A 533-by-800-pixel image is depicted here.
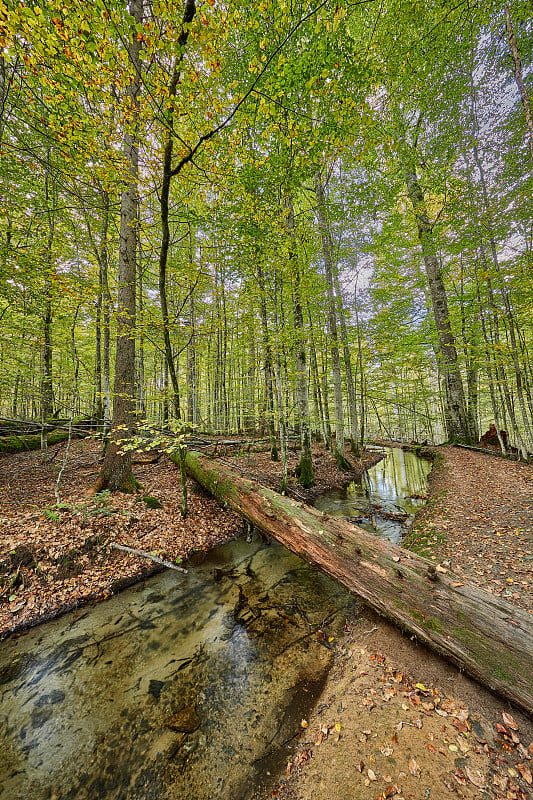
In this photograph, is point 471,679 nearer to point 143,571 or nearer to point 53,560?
point 143,571

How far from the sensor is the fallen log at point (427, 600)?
2412mm

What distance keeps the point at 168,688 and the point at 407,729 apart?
2.78m

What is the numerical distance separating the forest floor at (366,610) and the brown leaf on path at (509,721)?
1cm

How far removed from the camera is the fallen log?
7.91 feet

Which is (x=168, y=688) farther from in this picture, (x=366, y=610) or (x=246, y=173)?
(x=246, y=173)

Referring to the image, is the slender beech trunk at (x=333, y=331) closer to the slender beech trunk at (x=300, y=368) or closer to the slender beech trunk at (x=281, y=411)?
the slender beech trunk at (x=300, y=368)

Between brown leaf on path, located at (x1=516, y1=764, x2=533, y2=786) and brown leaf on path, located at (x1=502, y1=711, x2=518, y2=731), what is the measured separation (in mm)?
323

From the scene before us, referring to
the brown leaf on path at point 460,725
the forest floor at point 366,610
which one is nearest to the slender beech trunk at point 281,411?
the forest floor at point 366,610

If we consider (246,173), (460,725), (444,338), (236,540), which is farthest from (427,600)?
(444,338)

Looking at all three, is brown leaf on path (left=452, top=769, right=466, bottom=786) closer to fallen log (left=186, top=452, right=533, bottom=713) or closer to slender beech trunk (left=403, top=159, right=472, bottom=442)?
fallen log (left=186, top=452, right=533, bottom=713)

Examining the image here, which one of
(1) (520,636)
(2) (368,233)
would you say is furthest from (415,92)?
(1) (520,636)

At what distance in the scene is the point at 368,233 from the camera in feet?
45.9

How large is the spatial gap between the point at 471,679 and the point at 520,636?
683 mm

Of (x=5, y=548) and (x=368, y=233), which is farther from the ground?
(x=368, y=233)
